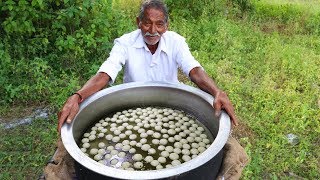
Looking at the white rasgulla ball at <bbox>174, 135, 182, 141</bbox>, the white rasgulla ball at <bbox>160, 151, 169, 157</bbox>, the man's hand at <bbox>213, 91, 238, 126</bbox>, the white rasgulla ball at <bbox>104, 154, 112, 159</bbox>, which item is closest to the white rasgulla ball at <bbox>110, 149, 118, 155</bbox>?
the white rasgulla ball at <bbox>104, 154, 112, 159</bbox>

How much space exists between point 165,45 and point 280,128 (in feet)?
5.62

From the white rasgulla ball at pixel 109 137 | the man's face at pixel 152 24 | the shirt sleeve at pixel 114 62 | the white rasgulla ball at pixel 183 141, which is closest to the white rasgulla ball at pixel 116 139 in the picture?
the white rasgulla ball at pixel 109 137

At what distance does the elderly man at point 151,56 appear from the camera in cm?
221

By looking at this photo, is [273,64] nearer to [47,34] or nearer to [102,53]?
[102,53]

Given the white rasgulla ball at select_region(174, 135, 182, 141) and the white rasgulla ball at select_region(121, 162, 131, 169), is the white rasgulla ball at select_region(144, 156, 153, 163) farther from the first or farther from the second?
the white rasgulla ball at select_region(174, 135, 182, 141)

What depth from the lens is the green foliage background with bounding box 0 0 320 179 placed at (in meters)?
3.28

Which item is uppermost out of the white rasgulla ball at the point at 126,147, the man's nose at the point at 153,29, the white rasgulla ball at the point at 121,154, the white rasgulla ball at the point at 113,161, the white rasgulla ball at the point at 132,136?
the man's nose at the point at 153,29

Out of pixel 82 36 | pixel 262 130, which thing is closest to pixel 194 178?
pixel 262 130

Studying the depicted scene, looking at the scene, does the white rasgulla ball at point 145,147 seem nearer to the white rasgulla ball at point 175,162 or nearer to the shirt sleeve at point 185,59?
the white rasgulla ball at point 175,162

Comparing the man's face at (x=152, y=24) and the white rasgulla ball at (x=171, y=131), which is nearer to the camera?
the white rasgulla ball at (x=171, y=131)

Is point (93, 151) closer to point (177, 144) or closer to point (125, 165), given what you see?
point (125, 165)

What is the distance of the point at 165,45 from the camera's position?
8.26ft

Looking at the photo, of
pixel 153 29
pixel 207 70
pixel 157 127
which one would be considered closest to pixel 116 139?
pixel 157 127

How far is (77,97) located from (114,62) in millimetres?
565
